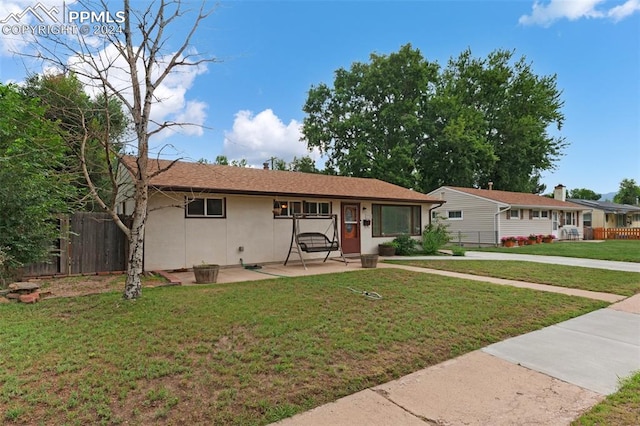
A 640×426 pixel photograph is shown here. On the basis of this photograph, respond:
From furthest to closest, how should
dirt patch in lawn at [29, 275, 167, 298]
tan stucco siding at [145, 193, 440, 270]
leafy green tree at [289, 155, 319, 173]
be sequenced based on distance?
leafy green tree at [289, 155, 319, 173]
tan stucco siding at [145, 193, 440, 270]
dirt patch in lawn at [29, 275, 167, 298]

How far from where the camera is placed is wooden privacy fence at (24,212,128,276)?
7799 millimetres

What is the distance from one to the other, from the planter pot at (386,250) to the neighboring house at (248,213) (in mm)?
238

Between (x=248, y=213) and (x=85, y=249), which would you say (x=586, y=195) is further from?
(x=85, y=249)

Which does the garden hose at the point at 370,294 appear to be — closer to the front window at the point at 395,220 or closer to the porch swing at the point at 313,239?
the porch swing at the point at 313,239

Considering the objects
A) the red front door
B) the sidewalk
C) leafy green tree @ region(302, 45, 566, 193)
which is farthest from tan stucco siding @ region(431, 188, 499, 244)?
the sidewalk

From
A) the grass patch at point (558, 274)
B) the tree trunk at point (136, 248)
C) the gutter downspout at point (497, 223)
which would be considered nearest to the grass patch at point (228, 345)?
the tree trunk at point (136, 248)

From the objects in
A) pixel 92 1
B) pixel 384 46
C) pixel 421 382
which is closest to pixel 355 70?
pixel 384 46

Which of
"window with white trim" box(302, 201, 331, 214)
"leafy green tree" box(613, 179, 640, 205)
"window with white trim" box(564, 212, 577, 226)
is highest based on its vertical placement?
"leafy green tree" box(613, 179, 640, 205)

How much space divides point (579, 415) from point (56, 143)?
12924mm

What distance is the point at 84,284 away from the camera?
6.96m

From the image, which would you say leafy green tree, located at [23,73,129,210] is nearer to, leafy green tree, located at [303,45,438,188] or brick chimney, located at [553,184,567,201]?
leafy green tree, located at [303,45,438,188]

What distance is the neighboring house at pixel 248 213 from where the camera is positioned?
29.5 ft

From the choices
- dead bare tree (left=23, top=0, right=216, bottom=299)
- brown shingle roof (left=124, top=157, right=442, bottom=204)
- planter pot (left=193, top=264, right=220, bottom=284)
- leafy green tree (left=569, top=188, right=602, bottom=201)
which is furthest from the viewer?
leafy green tree (left=569, top=188, right=602, bottom=201)

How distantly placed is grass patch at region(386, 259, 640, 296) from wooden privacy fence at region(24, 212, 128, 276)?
839cm
